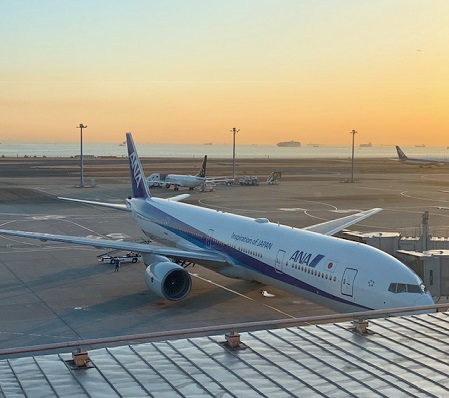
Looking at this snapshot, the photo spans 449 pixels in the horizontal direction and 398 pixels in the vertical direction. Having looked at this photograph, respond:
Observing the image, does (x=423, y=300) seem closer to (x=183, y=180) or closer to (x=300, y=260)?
(x=300, y=260)

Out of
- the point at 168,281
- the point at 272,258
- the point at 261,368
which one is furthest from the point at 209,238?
the point at 261,368

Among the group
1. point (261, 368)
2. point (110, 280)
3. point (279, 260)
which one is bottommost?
point (110, 280)

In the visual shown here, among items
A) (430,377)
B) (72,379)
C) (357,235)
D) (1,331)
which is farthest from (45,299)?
(430,377)

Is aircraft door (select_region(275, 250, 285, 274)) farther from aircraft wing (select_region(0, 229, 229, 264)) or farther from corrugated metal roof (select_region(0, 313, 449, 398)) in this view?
corrugated metal roof (select_region(0, 313, 449, 398))

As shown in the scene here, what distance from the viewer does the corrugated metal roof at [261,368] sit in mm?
12250

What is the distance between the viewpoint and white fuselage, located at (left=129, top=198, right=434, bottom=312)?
78.9 feet

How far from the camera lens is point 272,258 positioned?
1152 inches

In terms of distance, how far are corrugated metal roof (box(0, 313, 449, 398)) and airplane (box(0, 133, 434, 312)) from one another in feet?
25.1

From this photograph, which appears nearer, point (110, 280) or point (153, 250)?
point (153, 250)

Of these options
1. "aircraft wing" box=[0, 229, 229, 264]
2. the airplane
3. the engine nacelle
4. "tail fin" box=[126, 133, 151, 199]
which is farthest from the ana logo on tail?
the engine nacelle

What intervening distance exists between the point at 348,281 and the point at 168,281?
10.2 m

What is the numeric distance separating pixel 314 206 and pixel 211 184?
29.6 metres

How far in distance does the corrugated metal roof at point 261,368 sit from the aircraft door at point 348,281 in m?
8.01

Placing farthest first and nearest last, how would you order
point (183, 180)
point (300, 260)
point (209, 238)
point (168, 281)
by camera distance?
point (183, 180) → point (209, 238) → point (168, 281) → point (300, 260)
